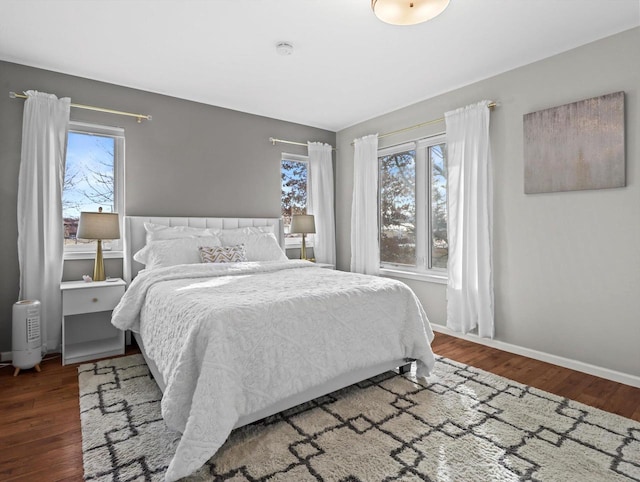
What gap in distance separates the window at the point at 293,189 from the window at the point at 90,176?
190 cm

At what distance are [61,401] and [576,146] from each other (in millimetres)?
4083

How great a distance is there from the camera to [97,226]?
121 inches

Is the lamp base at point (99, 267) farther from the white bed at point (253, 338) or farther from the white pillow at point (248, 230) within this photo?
the white pillow at point (248, 230)

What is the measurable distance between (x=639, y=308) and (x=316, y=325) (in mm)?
2315

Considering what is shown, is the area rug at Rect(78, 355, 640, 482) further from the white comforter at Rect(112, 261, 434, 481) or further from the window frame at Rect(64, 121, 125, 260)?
the window frame at Rect(64, 121, 125, 260)

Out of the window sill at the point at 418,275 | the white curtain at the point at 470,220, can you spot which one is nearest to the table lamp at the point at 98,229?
the window sill at the point at 418,275

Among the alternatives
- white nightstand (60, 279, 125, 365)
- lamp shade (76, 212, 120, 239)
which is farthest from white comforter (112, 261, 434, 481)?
lamp shade (76, 212, 120, 239)

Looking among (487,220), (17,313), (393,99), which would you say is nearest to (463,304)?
(487,220)

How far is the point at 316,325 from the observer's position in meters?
2.05

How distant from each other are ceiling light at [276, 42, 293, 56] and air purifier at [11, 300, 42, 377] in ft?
9.14

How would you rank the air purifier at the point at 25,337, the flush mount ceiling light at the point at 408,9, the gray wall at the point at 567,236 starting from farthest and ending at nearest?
the air purifier at the point at 25,337
the gray wall at the point at 567,236
the flush mount ceiling light at the point at 408,9

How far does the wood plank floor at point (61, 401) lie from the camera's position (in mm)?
1688

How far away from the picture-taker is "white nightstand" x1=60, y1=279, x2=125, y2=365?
115 inches

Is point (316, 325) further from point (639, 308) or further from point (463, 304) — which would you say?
point (639, 308)
